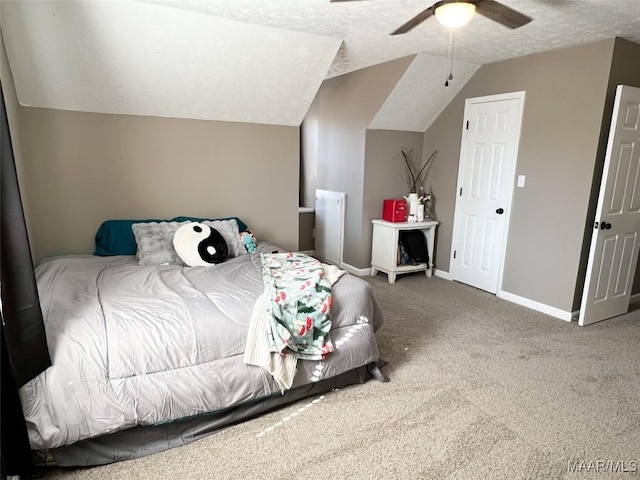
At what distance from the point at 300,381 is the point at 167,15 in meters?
2.35

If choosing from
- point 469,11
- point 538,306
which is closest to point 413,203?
point 538,306

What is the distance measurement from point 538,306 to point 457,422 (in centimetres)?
203

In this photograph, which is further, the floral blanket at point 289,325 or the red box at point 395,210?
the red box at point 395,210

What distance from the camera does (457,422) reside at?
2.07 meters

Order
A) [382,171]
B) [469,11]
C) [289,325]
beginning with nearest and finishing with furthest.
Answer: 1. [469,11]
2. [289,325]
3. [382,171]

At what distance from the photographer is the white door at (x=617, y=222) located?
10.0ft

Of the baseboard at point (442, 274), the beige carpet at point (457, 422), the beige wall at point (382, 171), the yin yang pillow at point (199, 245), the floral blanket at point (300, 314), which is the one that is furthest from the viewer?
the baseboard at point (442, 274)

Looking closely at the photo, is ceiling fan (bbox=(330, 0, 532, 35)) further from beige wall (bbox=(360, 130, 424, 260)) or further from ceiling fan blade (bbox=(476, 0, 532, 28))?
beige wall (bbox=(360, 130, 424, 260))

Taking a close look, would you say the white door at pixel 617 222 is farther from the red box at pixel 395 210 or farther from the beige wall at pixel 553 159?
the red box at pixel 395 210

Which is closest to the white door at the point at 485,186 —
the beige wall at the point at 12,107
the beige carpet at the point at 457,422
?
the beige carpet at the point at 457,422

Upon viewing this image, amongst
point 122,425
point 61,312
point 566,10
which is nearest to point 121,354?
point 122,425

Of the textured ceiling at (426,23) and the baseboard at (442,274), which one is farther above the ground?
the textured ceiling at (426,23)

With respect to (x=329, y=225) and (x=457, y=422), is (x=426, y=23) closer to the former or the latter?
(x=457, y=422)

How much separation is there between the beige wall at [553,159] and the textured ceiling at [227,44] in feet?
0.66
